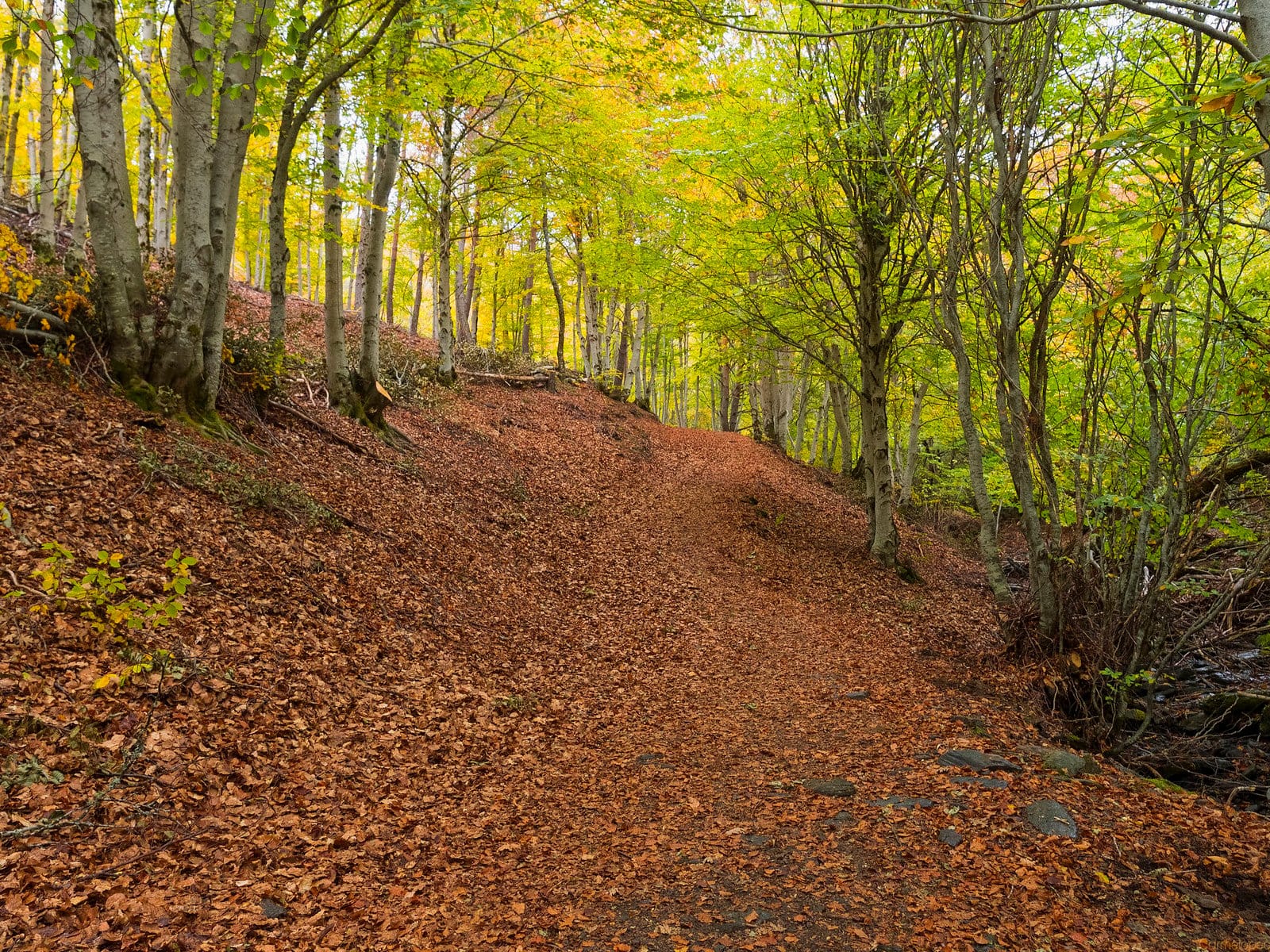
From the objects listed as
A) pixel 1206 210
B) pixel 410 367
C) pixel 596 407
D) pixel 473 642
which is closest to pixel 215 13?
pixel 473 642

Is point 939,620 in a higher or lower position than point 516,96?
lower

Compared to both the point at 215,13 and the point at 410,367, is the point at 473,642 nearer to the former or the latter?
the point at 215,13

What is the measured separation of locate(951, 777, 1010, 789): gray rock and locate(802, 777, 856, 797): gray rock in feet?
2.35

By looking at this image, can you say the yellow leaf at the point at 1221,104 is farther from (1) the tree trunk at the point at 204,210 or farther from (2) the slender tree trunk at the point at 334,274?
(2) the slender tree trunk at the point at 334,274

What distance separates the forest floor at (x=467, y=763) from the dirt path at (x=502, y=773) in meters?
0.02

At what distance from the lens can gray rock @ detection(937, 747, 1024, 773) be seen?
15.6ft

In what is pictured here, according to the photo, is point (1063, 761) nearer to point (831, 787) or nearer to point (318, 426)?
point (831, 787)

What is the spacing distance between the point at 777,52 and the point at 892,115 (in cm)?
210

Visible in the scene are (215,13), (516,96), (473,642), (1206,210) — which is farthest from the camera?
(516,96)

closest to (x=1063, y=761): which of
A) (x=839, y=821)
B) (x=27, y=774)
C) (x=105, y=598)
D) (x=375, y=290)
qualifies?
(x=839, y=821)

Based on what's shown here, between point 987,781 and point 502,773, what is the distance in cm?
345

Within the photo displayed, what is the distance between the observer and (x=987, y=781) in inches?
178

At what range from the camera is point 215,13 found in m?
5.95

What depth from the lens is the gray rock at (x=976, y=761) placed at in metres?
4.76
